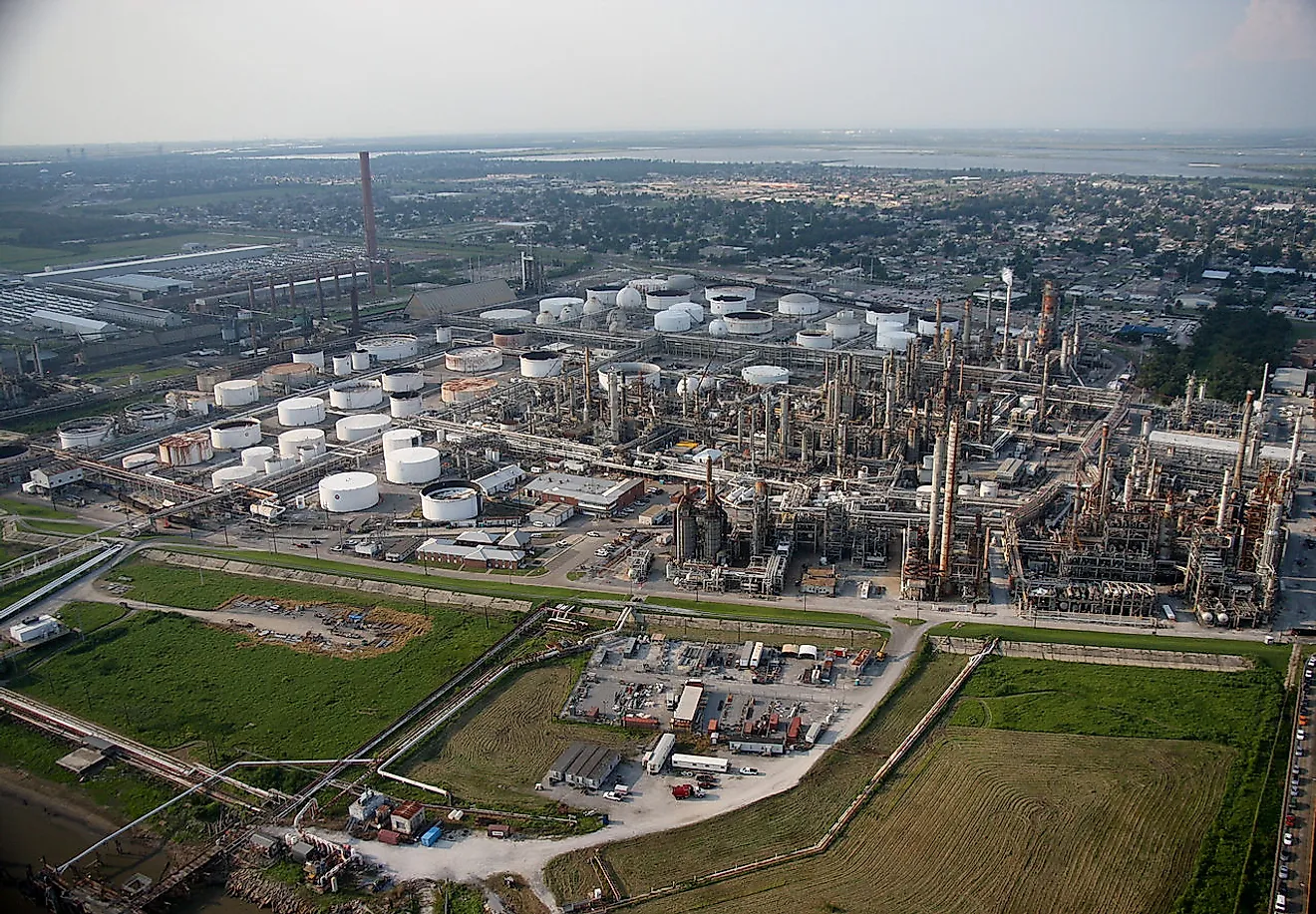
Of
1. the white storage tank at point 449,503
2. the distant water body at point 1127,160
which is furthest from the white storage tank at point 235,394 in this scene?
the distant water body at point 1127,160

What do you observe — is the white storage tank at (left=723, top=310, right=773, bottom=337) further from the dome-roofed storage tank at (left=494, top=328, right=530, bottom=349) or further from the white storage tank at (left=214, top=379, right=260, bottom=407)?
the white storage tank at (left=214, top=379, right=260, bottom=407)

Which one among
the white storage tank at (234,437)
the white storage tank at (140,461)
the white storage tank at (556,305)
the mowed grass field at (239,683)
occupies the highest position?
the white storage tank at (556,305)

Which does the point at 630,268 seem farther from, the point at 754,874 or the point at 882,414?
the point at 754,874

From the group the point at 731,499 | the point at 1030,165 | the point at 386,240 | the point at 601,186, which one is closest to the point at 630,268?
the point at 386,240

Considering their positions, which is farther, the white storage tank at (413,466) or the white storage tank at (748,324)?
the white storage tank at (748,324)

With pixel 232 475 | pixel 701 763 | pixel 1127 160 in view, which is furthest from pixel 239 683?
pixel 1127 160

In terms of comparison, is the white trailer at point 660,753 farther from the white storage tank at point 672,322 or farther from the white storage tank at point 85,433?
the white storage tank at point 672,322
